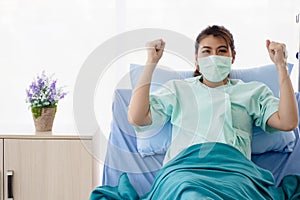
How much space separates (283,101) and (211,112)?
26 centimetres

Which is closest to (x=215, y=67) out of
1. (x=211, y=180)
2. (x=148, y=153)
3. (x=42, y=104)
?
(x=148, y=153)

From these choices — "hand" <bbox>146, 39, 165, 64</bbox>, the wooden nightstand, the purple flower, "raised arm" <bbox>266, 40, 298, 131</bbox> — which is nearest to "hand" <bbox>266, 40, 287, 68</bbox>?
"raised arm" <bbox>266, 40, 298, 131</bbox>

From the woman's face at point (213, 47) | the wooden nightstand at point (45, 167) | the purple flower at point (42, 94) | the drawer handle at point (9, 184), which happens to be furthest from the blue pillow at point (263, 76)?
the drawer handle at point (9, 184)

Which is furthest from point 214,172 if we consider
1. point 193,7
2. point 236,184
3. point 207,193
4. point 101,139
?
point 193,7

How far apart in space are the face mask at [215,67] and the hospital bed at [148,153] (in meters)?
0.22

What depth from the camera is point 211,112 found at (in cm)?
187

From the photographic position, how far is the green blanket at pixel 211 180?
1474 millimetres

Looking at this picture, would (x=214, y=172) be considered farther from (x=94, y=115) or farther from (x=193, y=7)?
(x=193, y=7)

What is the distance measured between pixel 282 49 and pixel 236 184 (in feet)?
1.80

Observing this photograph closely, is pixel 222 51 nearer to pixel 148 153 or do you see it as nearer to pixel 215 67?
pixel 215 67

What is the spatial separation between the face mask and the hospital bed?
22 centimetres

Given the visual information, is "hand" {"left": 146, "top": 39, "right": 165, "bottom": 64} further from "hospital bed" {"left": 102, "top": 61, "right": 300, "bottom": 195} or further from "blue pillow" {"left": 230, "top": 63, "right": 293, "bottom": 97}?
"blue pillow" {"left": 230, "top": 63, "right": 293, "bottom": 97}

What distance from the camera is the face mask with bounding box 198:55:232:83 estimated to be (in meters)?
1.90

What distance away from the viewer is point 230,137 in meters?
1.82
